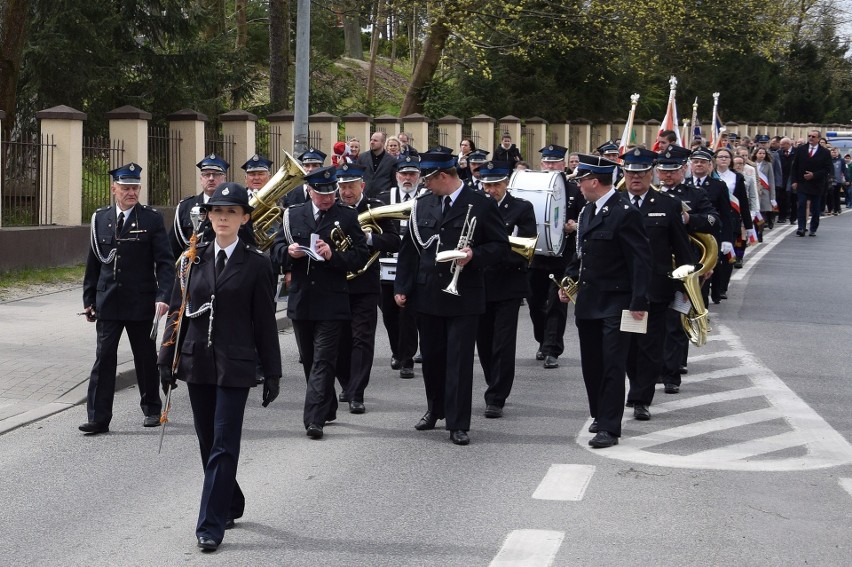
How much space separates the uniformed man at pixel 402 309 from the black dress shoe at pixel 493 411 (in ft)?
6.36

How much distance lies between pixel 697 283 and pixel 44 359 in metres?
5.49

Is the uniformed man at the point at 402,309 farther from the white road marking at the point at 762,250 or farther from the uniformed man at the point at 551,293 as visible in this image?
the white road marking at the point at 762,250

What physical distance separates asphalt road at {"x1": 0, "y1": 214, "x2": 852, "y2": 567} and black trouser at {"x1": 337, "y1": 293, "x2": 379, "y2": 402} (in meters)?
0.23

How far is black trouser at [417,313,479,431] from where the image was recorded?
30.6 feet

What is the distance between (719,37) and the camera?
46.2 meters

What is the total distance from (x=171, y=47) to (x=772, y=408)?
1938 centimetres

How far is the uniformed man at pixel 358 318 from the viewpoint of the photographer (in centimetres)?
1039

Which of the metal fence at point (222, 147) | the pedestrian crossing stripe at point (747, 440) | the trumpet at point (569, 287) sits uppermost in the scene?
the metal fence at point (222, 147)

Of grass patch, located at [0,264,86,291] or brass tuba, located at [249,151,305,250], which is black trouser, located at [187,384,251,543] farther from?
grass patch, located at [0,264,86,291]

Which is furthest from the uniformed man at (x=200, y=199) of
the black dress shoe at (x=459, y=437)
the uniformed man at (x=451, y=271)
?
the black dress shoe at (x=459, y=437)

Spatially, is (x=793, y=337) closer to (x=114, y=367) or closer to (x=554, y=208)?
(x=554, y=208)

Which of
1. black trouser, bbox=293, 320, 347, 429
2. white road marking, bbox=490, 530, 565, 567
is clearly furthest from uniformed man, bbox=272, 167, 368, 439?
white road marking, bbox=490, 530, 565, 567

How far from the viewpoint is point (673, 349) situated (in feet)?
37.6

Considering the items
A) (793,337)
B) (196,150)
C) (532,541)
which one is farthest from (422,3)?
(532,541)
